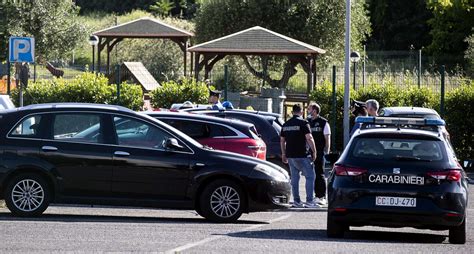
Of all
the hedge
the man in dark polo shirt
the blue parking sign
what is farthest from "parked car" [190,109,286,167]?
the hedge

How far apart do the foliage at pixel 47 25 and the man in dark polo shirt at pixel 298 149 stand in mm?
39820

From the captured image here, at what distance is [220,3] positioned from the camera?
58.8 meters

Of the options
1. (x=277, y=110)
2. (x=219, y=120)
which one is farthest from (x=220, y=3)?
(x=219, y=120)

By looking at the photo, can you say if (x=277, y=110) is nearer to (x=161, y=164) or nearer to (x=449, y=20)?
(x=161, y=164)

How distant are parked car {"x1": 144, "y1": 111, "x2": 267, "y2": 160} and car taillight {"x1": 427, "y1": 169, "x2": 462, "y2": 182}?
244 inches

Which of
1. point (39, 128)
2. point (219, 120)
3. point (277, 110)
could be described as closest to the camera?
point (39, 128)

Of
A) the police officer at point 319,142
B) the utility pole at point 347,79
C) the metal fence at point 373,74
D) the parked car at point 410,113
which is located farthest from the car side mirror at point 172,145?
the metal fence at point 373,74

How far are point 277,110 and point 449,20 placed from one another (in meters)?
33.5

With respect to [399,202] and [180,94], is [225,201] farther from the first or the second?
[180,94]

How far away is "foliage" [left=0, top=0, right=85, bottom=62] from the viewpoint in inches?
2247

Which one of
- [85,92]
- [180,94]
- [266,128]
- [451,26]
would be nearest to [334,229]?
[266,128]

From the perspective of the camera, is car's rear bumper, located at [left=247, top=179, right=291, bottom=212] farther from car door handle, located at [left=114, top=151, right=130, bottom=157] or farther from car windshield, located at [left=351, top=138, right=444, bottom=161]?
car windshield, located at [left=351, top=138, right=444, bottom=161]

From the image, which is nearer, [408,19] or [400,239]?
[400,239]

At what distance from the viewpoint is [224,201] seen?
1609cm
